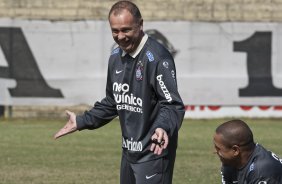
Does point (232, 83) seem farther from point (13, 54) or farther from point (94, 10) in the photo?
point (13, 54)

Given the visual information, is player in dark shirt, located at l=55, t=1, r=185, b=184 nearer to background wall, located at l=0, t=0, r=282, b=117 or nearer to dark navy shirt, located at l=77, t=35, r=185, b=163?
dark navy shirt, located at l=77, t=35, r=185, b=163

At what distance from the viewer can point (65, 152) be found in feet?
49.7

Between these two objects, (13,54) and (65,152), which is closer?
(65,152)

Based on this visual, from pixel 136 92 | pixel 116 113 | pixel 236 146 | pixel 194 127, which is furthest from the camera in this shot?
pixel 194 127

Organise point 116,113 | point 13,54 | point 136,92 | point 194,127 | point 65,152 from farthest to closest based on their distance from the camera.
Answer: point 13,54 → point 194,127 → point 65,152 → point 116,113 → point 136,92

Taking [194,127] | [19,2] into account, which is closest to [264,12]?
[194,127]

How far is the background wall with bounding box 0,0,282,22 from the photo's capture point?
21.0 metres

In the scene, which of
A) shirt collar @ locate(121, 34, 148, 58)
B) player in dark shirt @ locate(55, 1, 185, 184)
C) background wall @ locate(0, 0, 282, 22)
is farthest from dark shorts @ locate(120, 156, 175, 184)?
background wall @ locate(0, 0, 282, 22)

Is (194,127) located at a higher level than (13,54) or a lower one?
lower

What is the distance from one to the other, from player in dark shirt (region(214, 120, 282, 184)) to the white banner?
14230mm

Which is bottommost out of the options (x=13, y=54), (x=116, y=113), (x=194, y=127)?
(x=194, y=127)

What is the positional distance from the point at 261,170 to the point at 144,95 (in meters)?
1.36

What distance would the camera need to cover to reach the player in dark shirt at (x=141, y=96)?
6.94 meters

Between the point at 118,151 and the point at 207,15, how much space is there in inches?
266
